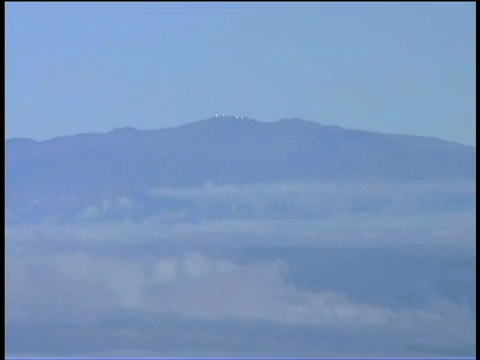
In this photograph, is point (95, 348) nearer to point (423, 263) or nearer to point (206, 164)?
point (206, 164)

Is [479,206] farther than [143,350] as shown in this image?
No

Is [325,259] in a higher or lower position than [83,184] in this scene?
lower

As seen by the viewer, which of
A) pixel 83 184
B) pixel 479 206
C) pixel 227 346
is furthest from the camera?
pixel 83 184

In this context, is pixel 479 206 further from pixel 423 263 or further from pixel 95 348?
pixel 95 348

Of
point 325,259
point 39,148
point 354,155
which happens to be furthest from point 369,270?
point 39,148

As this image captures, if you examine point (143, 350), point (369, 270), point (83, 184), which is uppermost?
point (83, 184)

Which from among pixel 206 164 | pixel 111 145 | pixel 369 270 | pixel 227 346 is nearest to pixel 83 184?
pixel 111 145

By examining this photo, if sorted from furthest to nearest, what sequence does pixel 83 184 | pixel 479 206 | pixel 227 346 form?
pixel 83 184 → pixel 227 346 → pixel 479 206

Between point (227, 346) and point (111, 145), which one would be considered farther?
point (111, 145)

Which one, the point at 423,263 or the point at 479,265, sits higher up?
the point at 423,263

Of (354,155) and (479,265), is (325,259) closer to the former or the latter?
(354,155)
